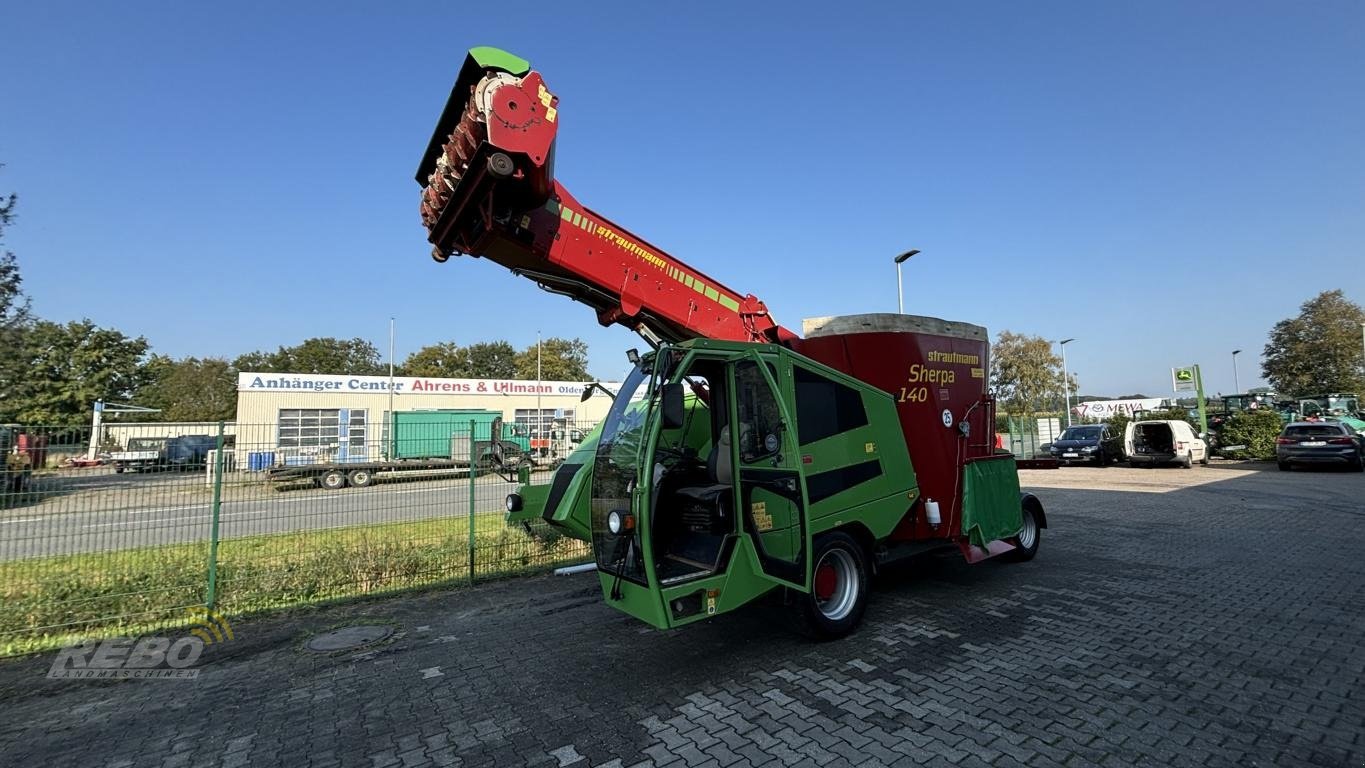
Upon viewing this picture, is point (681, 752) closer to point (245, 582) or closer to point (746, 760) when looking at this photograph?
point (746, 760)

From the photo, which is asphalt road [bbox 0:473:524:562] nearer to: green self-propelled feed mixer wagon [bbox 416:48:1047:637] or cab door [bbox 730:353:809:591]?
green self-propelled feed mixer wagon [bbox 416:48:1047:637]

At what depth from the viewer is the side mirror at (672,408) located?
4152mm

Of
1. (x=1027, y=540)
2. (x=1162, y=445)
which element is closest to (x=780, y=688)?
(x=1027, y=540)

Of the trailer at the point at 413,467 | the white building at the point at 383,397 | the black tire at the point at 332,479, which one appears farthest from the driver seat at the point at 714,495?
the white building at the point at 383,397

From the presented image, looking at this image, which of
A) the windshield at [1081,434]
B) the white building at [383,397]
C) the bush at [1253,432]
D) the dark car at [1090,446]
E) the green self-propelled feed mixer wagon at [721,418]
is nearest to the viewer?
the green self-propelled feed mixer wagon at [721,418]

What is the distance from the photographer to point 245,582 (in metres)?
6.35

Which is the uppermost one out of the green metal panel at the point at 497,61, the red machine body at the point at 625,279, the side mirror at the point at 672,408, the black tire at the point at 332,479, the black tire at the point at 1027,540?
the green metal panel at the point at 497,61

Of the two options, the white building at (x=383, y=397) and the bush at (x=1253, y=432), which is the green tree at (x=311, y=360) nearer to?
the white building at (x=383, y=397)

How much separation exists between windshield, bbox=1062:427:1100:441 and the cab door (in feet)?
78.8

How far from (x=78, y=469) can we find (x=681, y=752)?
596 centimetres

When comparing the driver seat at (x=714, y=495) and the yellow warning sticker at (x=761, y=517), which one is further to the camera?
the yellow warning sticker at (x=761, y=517)

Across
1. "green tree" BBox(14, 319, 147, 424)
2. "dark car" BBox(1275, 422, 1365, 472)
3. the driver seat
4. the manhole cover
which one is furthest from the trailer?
"green tree" BBox(14, 319, 147, 424)

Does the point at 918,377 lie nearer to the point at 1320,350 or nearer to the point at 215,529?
the point at 215,529

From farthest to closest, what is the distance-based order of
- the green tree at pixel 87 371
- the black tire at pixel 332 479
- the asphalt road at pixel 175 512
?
the green tree at pixel 87 371
the black tire at pixel 332 479
the asphalt road at pixel 175 512
